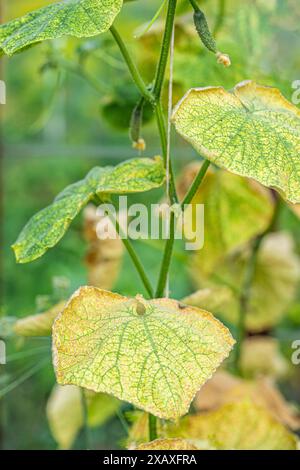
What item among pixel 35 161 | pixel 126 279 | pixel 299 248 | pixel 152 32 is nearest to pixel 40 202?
pixel 35 161

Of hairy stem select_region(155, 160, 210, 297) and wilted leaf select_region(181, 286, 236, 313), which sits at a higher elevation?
hairy stem select_region(155, 160, 210, 297)

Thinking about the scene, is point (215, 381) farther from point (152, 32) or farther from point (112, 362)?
point (112, 362)

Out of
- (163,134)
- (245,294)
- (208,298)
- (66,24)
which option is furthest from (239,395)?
(66,24)

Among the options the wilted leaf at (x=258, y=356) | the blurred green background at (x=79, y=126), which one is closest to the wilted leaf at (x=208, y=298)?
the blurred green background at (x=79, y=126)

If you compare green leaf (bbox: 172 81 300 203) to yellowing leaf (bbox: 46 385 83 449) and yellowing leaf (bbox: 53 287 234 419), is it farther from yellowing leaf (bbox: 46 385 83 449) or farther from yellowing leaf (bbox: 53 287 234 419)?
yellowing leaf (bbox: 46 385 83 449)

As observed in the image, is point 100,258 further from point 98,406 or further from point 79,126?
point 79,126

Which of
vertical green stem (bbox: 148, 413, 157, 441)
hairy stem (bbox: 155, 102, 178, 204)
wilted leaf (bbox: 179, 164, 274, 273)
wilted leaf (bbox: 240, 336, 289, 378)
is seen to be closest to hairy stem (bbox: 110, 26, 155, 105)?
hairy stem (bbox: 155, 102, 178, 204)
